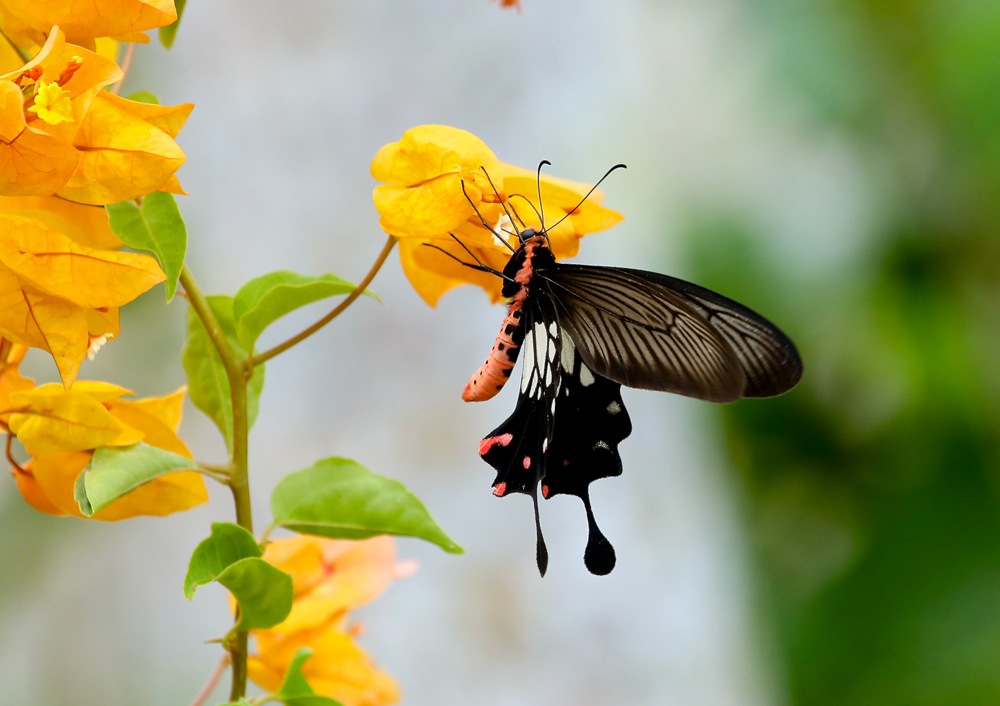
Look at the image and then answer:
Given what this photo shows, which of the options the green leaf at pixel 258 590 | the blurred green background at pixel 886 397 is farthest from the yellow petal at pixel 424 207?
the blurred green background at pixel 886 397

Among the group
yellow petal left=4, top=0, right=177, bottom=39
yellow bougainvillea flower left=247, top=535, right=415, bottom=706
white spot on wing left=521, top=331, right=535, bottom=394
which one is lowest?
yellow bougainvillea flower left=247, top=535, right=415, bottom=706

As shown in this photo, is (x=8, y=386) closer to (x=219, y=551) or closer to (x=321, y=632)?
(x=219, y=551)

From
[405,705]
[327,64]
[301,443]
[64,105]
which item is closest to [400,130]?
[327,64]

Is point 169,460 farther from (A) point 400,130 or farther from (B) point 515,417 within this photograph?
(A) point 400,130

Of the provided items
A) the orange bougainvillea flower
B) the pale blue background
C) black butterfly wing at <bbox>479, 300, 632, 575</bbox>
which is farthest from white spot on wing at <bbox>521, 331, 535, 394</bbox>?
A: the pale blue background

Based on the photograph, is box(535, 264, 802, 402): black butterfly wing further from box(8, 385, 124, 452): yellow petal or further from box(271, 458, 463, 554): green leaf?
box(8, 385, 124, 452): yellow petal

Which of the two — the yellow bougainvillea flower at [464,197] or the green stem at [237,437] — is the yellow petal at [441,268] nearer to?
the yellow bougainvillea flower at [464,197]

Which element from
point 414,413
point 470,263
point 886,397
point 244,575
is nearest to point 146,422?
point 244,575
